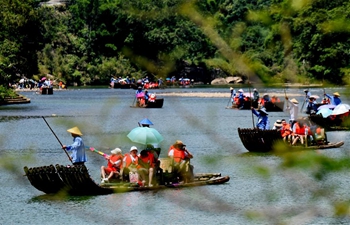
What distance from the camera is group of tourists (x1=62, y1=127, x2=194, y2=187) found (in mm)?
17922

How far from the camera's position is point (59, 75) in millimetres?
98562

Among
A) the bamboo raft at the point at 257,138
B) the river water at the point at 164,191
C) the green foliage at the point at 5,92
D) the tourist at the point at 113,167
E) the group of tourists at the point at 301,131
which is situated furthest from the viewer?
the green foliage at the point at 5,92

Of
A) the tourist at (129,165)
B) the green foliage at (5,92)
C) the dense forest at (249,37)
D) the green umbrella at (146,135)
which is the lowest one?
the green foliage at (5,92)

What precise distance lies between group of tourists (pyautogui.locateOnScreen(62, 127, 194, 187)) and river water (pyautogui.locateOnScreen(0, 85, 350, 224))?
44cm

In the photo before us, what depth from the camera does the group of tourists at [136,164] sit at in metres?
17.9

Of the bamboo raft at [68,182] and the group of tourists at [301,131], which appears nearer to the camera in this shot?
the bamboo raft at [68,182]

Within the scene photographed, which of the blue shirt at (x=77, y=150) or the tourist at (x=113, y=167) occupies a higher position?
the blue shirt at (x=77, y=150)

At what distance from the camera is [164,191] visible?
688 centimetres

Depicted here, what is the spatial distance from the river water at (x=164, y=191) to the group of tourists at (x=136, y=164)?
44 cm

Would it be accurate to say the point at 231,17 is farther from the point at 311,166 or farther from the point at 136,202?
the point at 136,202

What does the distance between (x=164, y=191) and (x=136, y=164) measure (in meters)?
11.3

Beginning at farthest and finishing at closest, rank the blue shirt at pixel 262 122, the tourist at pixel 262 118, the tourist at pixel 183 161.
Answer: the blue shirt at pixel 262 122, the tourist at pixel 262 118, the tourist at pixel 183 161

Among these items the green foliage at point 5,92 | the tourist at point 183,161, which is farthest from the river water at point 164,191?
the green foliage at point 5,92

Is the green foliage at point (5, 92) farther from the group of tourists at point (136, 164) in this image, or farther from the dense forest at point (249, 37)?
the dense forest at point (249, 37)
